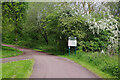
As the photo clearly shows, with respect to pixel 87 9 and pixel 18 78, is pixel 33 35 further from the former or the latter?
pixel 18 78

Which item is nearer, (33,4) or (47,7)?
(47,7)

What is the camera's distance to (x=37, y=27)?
30.1 m

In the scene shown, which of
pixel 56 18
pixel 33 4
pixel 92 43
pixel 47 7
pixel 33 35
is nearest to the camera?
pixel 92 43

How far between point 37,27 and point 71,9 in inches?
487

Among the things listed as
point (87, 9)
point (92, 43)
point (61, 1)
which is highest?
point (61, 1)

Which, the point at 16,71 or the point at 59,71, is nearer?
the point at 16,71

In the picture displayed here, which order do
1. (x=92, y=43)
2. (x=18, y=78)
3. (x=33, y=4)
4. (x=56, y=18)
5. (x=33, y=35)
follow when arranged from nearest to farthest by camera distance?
(x=18, y=78) → (x=92, y=43) → (x=56, y=18) → (x=33, y=4) → (x=33, y=35)

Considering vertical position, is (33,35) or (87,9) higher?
(87,9)

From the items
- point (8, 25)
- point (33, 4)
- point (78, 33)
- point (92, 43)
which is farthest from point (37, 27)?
point (92, 43)

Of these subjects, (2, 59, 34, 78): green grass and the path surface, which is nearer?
(2, 59, 34, 78): green grass

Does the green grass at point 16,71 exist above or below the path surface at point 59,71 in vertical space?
above

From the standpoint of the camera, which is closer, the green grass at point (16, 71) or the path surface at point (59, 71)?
the green grass at point (16, 71)

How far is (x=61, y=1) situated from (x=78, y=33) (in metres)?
5.39

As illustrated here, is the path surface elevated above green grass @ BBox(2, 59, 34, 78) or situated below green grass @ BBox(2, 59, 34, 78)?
below
